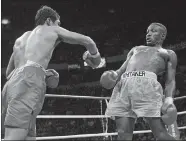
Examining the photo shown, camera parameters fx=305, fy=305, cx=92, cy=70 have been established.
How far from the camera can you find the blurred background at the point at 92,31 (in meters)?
10.7

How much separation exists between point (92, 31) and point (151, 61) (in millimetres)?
9871

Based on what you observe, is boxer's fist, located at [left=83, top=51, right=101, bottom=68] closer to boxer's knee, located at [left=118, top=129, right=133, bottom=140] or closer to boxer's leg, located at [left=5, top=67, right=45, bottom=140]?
boxer's leg, located at [left=5, top=67, right=45, bottom=140]

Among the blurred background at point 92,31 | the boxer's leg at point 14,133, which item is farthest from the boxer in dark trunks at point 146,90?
the blurred background at point 92,31

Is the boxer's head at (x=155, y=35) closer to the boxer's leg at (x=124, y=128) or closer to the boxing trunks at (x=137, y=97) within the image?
the boxing trunks at (x=137, y=97)

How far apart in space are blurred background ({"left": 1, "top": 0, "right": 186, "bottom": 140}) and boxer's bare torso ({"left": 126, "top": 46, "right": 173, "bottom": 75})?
785cm

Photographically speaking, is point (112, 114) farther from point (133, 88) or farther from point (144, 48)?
point (144, 48)

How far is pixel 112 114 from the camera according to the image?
2.10 meters

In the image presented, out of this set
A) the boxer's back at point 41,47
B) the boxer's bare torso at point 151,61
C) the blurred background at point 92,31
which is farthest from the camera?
the blurred background at point 92,31

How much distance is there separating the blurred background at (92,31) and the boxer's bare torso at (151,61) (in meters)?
7.85

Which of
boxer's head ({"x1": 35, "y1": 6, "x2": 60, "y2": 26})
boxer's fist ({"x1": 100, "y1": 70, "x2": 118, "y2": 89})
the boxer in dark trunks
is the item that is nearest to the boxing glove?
the boxer in dark trunks

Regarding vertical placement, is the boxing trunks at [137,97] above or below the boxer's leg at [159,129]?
above

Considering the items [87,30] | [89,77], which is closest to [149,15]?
[87,30]

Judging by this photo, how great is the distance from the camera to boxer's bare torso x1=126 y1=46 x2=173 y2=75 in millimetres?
2195

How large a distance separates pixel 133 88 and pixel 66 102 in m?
8.92
